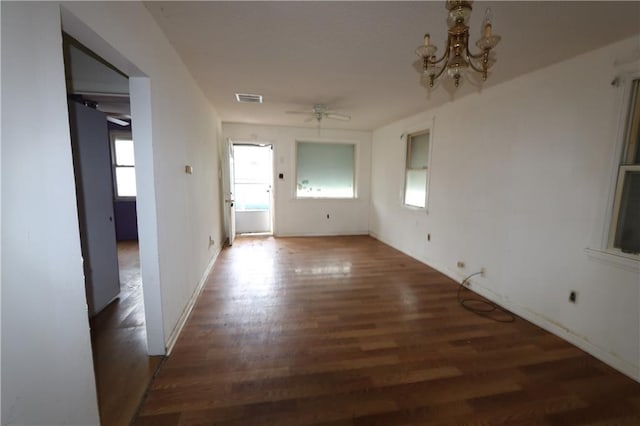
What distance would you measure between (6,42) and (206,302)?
2.56m

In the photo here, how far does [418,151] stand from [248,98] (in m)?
2.85

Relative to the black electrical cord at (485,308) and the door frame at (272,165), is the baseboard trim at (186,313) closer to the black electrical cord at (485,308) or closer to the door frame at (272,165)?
the door frame at (272,165)

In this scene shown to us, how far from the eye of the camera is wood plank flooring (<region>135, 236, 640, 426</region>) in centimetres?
159

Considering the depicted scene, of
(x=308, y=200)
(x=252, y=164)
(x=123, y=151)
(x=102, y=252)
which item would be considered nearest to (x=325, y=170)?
(x=308, y=200)

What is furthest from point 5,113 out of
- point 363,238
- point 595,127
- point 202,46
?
point 363,238

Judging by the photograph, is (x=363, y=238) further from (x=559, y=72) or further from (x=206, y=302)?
(x=559, y=72)

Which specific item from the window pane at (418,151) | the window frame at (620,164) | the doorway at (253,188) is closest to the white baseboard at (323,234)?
the doorway at (253,188)

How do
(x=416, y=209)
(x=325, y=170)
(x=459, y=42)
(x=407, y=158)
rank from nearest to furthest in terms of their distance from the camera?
(x=459, y=42) < (x=416, y=209) < (x=407, y=158) < (x=325, y=170)

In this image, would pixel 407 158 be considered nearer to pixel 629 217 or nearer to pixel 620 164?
pixel 620 164

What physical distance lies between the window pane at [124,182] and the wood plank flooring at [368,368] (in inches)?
150

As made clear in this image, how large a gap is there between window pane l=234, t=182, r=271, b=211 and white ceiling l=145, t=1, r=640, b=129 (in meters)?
3.03

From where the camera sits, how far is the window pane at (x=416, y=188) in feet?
14.6

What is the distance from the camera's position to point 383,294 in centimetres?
317

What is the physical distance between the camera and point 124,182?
18.2ft
